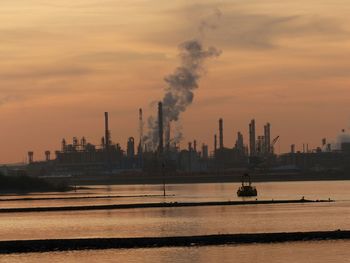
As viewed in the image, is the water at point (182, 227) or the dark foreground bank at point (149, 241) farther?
the dark foreground bank at point (149, 241)

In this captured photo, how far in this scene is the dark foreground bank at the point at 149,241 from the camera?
5938 centimetres

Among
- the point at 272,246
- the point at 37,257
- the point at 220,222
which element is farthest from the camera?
the point at 220,222

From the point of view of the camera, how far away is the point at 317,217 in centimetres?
9469

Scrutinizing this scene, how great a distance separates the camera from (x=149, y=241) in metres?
61.9

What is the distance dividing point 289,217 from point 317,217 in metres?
2.78

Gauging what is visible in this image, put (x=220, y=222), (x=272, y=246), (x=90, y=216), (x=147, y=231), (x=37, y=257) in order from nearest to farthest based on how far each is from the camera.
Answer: (x=37, y=257) < (x=272, y=246) < (x=147, y=231) < (x=220, y=222) < (x=90, y=216)

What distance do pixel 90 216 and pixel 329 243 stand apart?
48.7m

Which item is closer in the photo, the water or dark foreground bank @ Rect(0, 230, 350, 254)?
the water

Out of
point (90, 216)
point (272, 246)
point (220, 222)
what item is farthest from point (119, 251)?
point (90, 216)

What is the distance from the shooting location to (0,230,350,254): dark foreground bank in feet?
195

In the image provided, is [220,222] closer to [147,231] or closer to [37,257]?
[147,231]

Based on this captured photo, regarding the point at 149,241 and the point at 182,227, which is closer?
the point at 149,241

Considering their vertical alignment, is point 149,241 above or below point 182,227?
above

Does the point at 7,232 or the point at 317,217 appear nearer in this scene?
the point at 7,232
